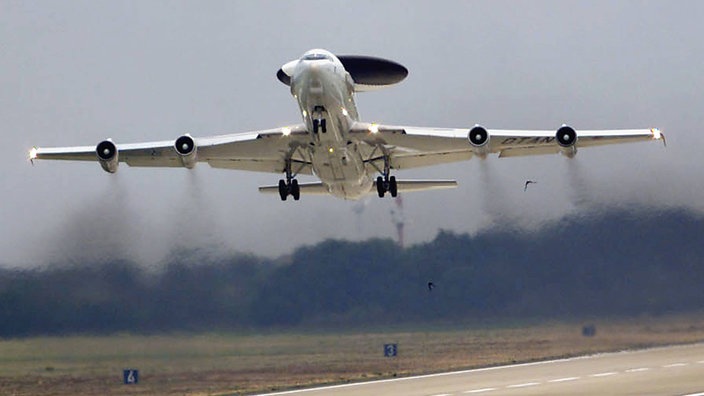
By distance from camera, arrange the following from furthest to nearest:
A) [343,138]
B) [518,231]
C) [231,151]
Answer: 1. [518,231]
2. [231,151]
3. [343,138]

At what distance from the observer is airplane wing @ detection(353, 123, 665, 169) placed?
3725 cm

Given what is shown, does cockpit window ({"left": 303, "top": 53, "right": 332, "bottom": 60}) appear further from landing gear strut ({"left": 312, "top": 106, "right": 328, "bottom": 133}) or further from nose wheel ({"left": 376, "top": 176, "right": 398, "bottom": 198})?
nose wheel ({"left": 376, "top": 176, "right": 398, "bottom": 198})

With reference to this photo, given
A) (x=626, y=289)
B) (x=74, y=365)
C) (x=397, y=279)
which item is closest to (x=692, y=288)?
(x=626, y=289)

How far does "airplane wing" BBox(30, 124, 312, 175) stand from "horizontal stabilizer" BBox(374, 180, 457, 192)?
3.35 metres

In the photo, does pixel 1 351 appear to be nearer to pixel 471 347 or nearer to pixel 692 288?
pixel 471 347

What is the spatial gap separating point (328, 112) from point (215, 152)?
541cm

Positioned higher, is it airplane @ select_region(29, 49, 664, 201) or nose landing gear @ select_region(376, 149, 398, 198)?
airplane @ select_region(29, 49, 664, 201)

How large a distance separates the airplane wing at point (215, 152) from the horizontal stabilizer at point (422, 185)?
132 inches

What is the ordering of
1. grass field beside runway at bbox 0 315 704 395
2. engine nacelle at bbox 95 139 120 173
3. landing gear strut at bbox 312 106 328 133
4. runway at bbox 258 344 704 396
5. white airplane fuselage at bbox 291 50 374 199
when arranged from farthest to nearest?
1. engine nacelle at bbox 95 139 120 173
2. grass field beside runway at bbox 0 315 704 395
3. runway at bbox 258 344 704 396
4. landing gear strut at bbox 312 106 328 133
5. white airplane fuselage at bbox 291 50 374 199

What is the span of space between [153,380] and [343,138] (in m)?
9.63

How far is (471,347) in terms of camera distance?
4147cm

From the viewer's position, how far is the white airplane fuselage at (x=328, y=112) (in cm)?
3503

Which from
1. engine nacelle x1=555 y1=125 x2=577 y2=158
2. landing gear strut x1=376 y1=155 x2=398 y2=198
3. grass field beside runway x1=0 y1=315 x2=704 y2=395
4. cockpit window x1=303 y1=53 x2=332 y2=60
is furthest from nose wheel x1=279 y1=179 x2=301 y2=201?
engine nacelle x1=555 y1=125 x2=577 y2=158

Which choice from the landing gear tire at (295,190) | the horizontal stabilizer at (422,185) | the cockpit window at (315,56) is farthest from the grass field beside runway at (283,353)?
the cockpit window at (315,56)
